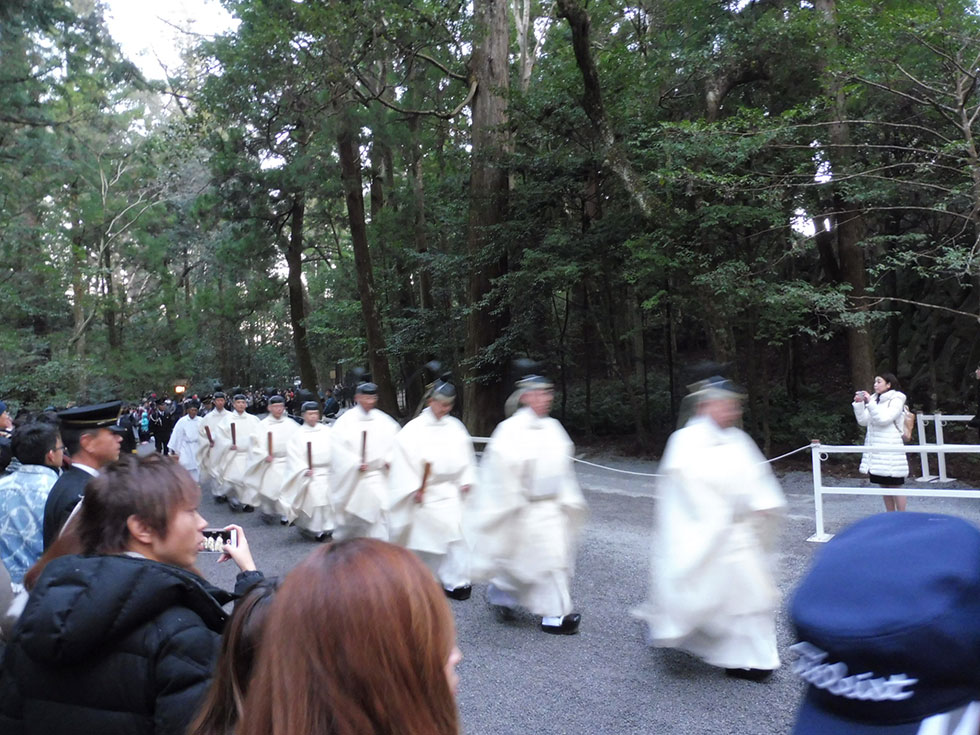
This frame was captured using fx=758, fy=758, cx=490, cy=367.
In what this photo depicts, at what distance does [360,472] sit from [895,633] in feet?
25.8

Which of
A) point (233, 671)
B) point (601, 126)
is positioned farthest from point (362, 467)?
point (601, 126)

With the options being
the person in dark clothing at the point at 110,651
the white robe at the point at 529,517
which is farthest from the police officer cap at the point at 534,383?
the person in dark clothing at the point at 110,651

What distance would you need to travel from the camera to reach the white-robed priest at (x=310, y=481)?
9875 millimetres

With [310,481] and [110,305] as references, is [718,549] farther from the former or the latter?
[110,305]

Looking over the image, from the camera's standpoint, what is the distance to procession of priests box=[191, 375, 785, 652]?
4.75 metres

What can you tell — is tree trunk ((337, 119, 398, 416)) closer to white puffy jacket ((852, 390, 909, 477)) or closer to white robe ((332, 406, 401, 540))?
white robe ((332, 406, 401, 540))

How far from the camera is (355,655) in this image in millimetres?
1244

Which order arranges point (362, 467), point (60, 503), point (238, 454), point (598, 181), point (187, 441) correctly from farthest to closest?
1. point (598, 181)
2. point (187, 441)
3. point (238, 454)
4. point (362, 467)
5. point (60, 503)

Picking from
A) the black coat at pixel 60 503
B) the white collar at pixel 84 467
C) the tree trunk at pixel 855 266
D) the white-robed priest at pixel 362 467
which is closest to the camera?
the black coat at pixel 60 503

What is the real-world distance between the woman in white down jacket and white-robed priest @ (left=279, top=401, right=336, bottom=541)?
645cm

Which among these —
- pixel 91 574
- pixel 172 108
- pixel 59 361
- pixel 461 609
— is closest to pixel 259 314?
pixel 172 108

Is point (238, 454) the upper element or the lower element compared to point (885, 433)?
lower

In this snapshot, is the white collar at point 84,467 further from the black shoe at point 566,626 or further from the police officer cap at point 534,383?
the black shoe at point 566,626

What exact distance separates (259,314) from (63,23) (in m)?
25.7
